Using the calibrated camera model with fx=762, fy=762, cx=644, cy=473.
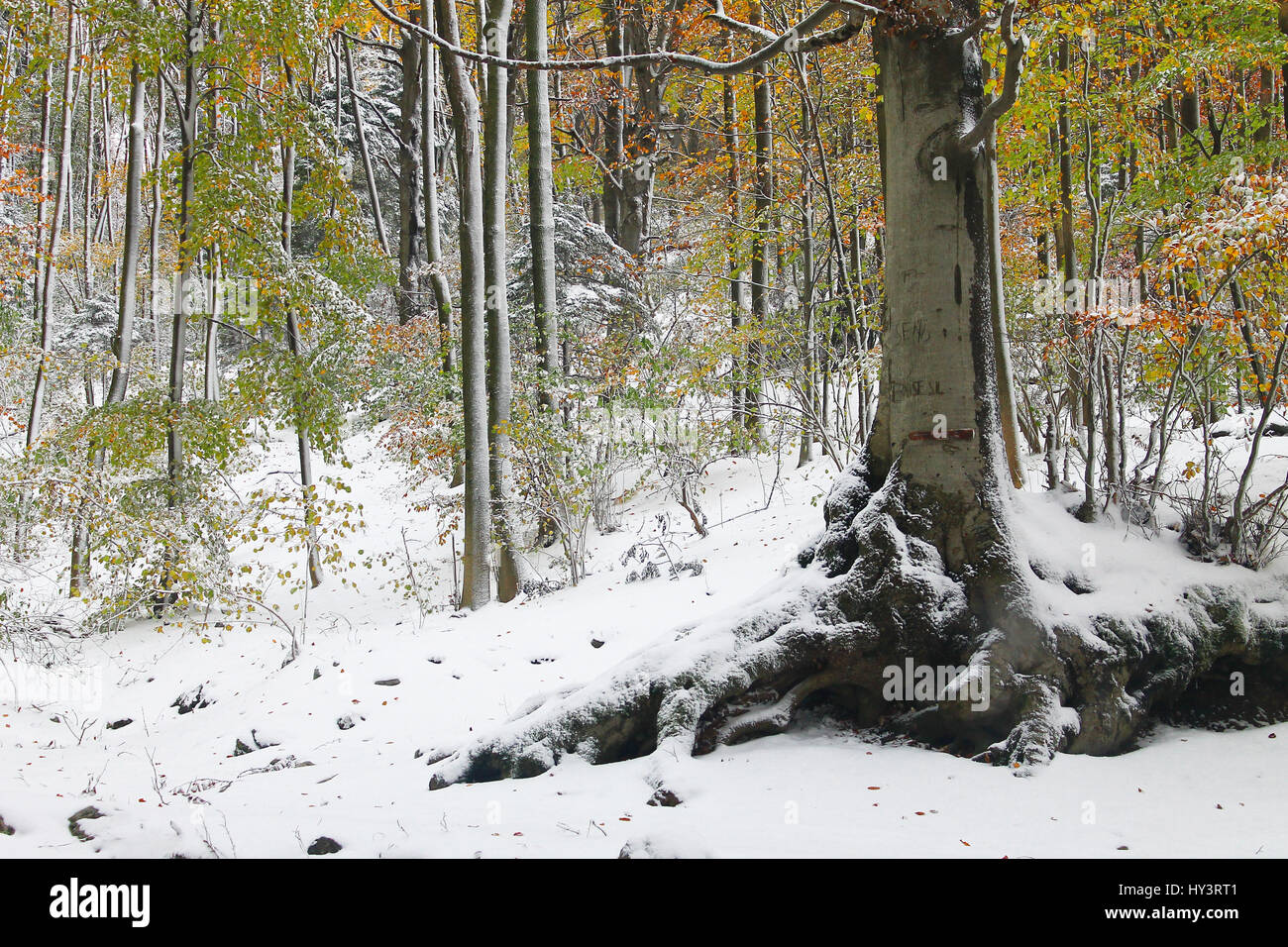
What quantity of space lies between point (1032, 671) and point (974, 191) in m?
2.47

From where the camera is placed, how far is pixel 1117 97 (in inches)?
244

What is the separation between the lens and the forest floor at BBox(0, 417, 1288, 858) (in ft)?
9.54

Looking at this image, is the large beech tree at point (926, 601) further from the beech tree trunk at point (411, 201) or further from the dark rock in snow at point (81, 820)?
the beech tree trunk at point (411, 201)

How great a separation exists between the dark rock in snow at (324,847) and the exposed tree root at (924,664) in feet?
3.03

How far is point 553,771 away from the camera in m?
3.81

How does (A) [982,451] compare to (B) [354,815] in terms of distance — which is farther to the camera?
(A) [982,451]

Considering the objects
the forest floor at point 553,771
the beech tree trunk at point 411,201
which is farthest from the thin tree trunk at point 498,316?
the beech tree trunk at point 411,201

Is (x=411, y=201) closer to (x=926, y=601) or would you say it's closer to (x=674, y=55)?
(x=674, y=55)

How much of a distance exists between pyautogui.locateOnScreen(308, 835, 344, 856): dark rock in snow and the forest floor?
0.14ft

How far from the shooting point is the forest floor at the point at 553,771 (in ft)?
9.54

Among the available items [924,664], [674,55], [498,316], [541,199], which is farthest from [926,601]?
[541,199]

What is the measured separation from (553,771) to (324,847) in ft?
3.81

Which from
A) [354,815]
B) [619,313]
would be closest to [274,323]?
[619,313]

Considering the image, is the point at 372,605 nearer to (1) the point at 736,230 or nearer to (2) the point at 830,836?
(1) the point at 736,230
